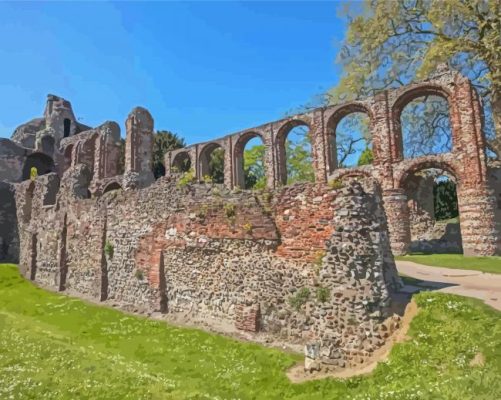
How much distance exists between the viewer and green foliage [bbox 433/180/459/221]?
2983 cm

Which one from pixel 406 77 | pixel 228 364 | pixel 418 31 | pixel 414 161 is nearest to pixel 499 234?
pixel 414 161

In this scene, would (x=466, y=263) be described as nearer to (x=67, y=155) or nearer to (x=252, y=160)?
(x=252, y=160)

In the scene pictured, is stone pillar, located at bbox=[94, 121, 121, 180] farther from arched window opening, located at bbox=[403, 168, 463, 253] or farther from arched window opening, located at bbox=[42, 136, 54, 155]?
arched window opening, located at bbox=[403, 168, 463, 253]

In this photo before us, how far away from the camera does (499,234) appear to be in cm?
2030

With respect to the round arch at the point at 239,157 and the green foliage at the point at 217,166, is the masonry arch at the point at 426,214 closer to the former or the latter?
the round arch at the point at 239,157

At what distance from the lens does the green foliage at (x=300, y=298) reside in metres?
9.77

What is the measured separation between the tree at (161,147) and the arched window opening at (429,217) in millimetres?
28212

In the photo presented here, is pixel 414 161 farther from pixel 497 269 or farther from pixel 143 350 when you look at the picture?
pixel 143 350

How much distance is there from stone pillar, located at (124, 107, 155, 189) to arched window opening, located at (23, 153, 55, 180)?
15167 millimetres

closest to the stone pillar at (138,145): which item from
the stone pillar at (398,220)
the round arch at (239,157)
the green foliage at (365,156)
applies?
the round arch at (239,157)

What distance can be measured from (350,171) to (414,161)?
419cm

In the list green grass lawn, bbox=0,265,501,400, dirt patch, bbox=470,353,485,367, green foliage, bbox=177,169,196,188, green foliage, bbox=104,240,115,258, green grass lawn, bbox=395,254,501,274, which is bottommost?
green grass lawn, bbox=0,265,501,400

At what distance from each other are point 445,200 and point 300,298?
972 inches

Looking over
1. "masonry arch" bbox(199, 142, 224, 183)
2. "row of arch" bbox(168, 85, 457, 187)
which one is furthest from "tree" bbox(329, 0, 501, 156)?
"masonry arch" bbox(199, 142, 224, 183)
